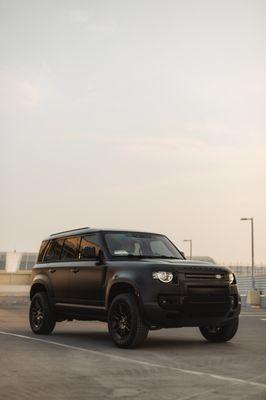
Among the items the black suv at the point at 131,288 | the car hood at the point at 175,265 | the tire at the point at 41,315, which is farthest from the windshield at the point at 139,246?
the tire at the point at 41,315

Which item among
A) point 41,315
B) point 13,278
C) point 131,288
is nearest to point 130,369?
point 131,288

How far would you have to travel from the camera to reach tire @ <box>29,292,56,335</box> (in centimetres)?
1307

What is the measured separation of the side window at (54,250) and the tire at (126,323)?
9.26 ft

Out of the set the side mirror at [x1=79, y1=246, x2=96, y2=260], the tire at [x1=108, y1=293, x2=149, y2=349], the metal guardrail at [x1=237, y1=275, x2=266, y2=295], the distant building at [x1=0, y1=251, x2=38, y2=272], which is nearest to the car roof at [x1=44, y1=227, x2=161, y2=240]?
the side mirror at [x1=79, y1=246, x2=96, y2=260]

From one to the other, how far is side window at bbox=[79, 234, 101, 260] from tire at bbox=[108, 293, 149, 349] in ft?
3.73

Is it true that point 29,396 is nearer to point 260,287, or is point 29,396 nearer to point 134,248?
point 134,248

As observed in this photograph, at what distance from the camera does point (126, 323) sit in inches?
412

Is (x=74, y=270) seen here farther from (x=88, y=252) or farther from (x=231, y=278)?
(x=231, y=278)

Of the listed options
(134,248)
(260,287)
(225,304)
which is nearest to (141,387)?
(225,304)

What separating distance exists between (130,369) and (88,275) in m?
3.79

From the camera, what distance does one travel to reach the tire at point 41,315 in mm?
13070

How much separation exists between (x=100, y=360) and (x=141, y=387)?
2202mm

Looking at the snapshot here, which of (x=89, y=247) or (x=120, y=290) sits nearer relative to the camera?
(x=120, y=290)

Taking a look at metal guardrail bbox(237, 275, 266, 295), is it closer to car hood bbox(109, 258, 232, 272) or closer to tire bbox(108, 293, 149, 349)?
car hood bbox(109, 258, 232, 272)
